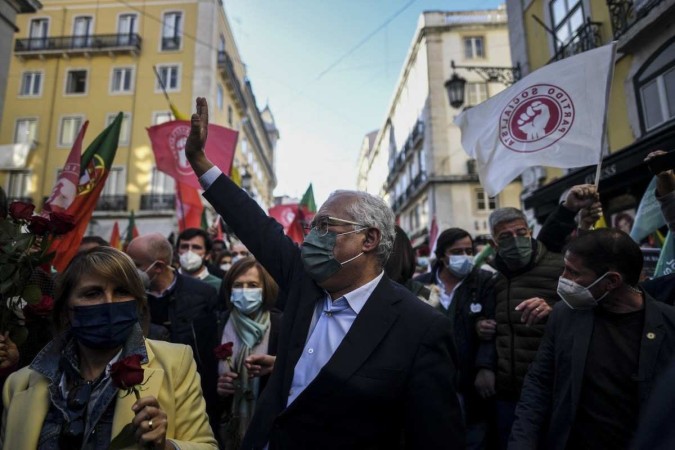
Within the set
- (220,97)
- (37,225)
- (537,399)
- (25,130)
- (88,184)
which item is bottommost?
(537,399)

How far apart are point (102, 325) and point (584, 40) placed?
11.8m

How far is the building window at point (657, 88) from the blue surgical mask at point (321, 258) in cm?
920

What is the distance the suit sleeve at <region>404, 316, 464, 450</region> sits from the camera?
1.85m

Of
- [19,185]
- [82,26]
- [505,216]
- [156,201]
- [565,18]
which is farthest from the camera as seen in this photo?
[82,26]

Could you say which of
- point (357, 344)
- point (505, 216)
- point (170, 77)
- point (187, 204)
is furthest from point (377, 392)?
point (170, 77)

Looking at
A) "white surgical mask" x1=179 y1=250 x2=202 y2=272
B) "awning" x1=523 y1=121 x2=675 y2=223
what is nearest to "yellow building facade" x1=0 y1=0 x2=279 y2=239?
"awning" x1=523 y1=121 x2=675 y2=223

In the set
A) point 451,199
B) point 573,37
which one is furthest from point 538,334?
point 451,199

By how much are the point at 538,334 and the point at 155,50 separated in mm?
30232

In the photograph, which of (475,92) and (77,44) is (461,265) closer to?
(475,92)

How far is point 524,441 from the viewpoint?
2543 millimetres

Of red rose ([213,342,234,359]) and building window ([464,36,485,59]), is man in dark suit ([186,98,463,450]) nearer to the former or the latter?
red rose ([213,342,234,359])

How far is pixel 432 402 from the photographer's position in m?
1.87

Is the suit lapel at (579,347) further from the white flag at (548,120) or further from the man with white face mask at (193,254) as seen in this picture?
the man with white face mask at (193,254)

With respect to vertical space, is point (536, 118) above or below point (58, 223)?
above
